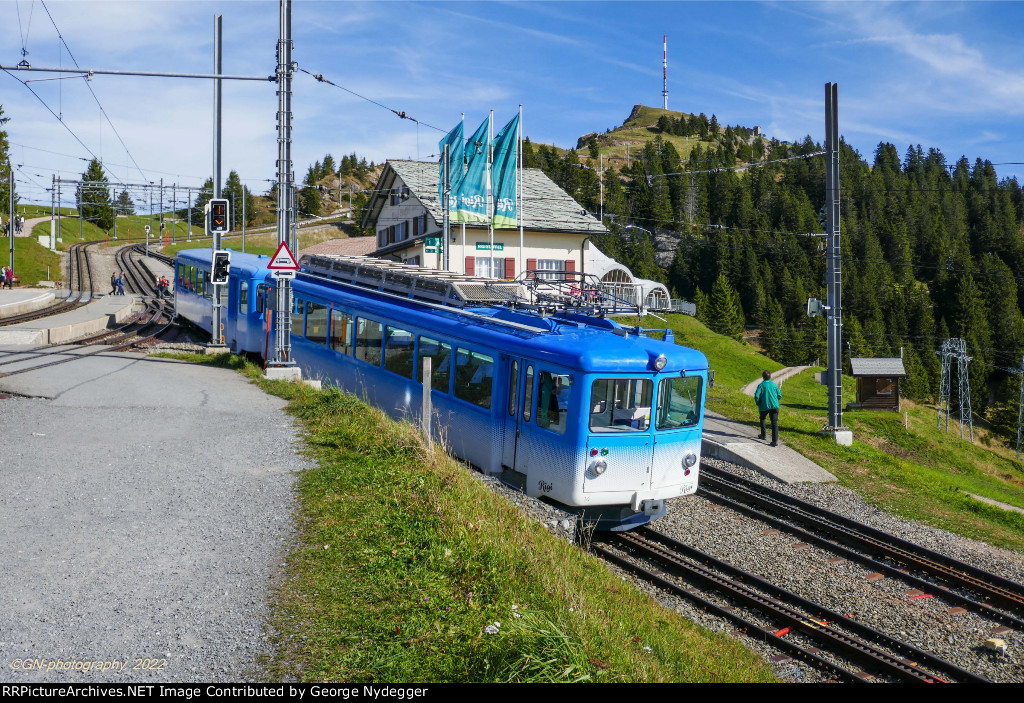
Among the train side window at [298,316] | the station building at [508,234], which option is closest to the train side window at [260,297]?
the train side window at [298,316]

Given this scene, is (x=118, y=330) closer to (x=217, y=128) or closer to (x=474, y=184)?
(x=217, y=128)

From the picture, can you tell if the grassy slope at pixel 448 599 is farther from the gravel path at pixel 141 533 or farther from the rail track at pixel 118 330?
the rail track at pixel 118 330

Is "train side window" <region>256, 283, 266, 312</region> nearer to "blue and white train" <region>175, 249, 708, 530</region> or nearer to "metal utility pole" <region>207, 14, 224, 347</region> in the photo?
"metal utility pole" <region>207, 14, 224, 347</region>

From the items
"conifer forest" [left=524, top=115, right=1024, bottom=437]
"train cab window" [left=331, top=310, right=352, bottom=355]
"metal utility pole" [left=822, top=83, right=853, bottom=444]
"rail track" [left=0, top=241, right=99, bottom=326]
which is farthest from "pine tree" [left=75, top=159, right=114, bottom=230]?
"metal utility pole" [left=822, top=83, right=853, bottom=444]

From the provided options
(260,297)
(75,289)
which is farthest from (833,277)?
(75,289)

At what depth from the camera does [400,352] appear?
13.5 meters

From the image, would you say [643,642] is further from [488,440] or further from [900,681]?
[488,440]

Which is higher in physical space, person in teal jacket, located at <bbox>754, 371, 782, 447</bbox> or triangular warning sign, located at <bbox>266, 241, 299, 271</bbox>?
triangular warning sign, located at <bbox>266, 241, 299, 271</bbox>

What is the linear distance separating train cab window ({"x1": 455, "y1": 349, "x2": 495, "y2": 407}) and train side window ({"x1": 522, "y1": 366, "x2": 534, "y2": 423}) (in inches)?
27.1

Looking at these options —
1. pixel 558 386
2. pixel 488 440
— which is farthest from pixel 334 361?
pixel 558 386

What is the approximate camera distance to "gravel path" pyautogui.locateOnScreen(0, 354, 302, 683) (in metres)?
5.04

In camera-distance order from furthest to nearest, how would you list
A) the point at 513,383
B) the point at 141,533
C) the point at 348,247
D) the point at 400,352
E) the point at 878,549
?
1. the point at 348,247
2. the point at 400,352
3. the point at 878,549
4. the point at 513,383
5. the point at 141,533

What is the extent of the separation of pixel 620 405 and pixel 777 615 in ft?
9.63
